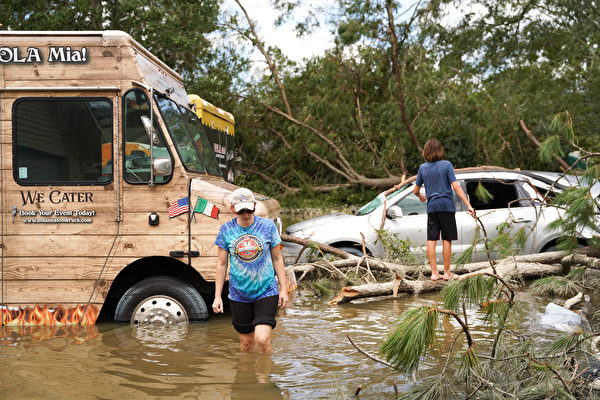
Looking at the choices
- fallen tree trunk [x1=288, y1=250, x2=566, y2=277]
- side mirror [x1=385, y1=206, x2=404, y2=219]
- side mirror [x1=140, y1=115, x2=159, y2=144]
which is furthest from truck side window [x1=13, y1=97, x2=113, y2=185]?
side mirror [x1=385, y1=206, x2=404, y2=219]

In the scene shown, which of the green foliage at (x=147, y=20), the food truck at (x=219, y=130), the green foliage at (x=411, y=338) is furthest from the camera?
the green foliage at (x=147, y=20)

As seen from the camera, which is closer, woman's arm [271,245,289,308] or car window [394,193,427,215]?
woman's arm [271,245,289,308]

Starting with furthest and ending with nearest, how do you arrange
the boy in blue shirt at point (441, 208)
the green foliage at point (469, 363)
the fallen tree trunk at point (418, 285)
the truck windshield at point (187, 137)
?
the fallen tree trunk at point (418, 285)
the boy in blue shirt at point (441, 208)
the truck windshield at point (187, 137)
the green foliage at point (469, 363)

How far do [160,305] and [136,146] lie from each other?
1669mm

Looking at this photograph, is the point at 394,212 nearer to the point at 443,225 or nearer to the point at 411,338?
the point at 443,225

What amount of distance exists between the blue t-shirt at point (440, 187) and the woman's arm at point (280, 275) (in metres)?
3.27

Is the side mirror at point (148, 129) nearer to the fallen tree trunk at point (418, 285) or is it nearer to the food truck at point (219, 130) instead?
the fallen tree trunk at point (418, 285)

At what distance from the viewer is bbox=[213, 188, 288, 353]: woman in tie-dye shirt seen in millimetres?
5516

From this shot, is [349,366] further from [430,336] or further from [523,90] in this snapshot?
[523,90]

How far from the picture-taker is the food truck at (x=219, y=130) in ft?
48.2


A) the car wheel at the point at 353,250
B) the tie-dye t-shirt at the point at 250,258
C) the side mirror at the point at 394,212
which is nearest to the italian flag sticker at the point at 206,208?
the tie-dye t-shirt at the point at 250,258

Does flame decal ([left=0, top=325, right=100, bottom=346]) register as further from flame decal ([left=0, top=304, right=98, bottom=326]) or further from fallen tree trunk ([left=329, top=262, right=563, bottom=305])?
fallen tree trunk ([left=329, top=262, right=563, bottom=305])

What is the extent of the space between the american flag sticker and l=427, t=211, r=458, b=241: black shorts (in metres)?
3.34

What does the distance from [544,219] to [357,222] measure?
284 cm
